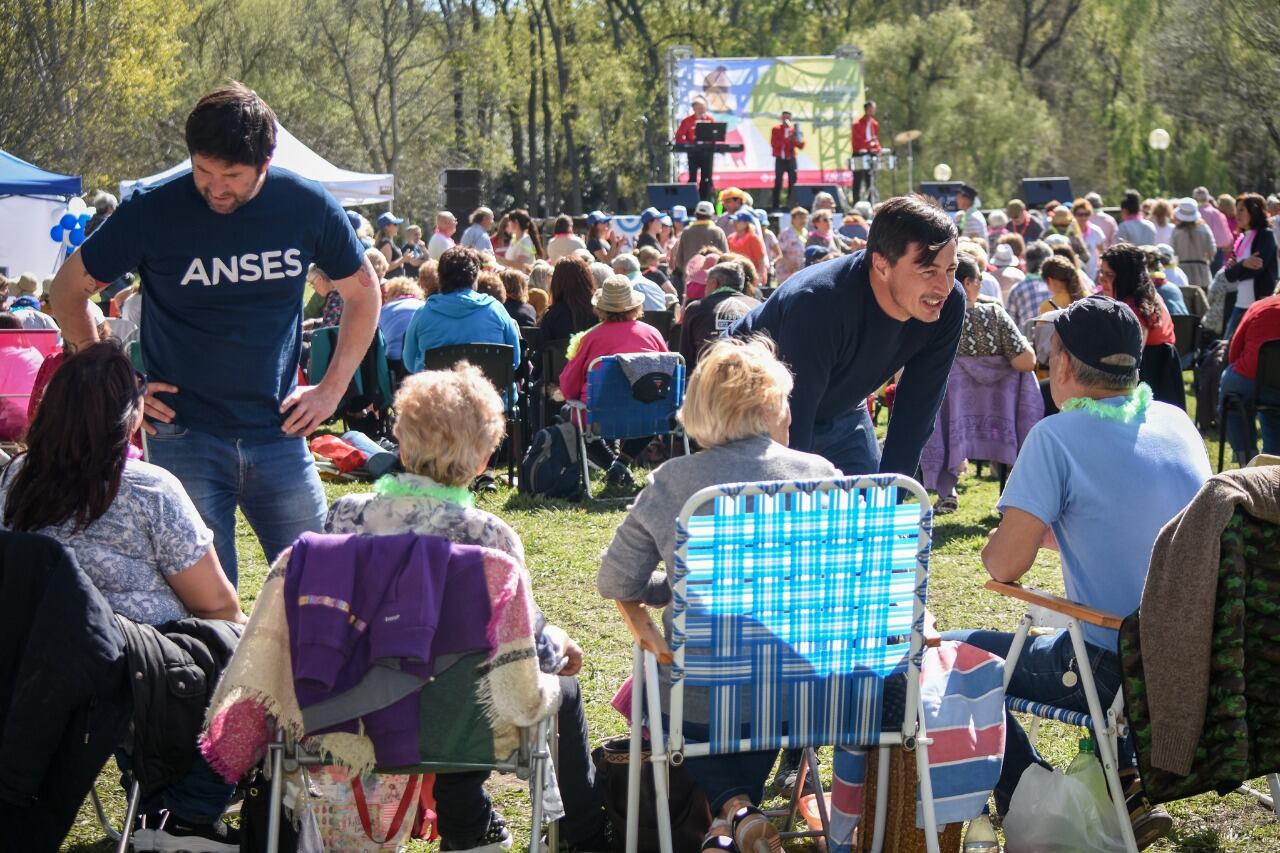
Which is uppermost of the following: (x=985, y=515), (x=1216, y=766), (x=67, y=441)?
(x=67, y=441)

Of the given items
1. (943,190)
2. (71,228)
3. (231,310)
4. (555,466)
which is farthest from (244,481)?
(943,190)

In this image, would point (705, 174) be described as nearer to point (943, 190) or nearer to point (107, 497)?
point (943, 190)

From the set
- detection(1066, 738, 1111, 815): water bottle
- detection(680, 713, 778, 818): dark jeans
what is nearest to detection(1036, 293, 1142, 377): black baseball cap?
detection(1066, 738, 1111, 815): water bottle

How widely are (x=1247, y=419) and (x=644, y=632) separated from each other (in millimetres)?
6508

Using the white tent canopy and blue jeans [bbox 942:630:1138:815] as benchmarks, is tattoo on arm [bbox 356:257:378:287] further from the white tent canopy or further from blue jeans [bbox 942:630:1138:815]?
the white tent canopy

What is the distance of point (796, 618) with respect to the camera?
124 inches

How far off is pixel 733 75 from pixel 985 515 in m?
24.3

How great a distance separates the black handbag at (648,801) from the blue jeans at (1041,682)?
0.77m

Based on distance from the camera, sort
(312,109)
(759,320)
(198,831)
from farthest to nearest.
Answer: (312,109)
(759,320)
(198,831)

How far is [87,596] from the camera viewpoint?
293cm

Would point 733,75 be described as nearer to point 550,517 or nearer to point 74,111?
point 74,111

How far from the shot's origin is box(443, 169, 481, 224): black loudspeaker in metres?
22.9

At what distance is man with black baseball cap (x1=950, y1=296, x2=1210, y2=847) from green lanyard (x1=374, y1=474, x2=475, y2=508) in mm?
1366

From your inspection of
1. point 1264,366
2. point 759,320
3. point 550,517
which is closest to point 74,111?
point 550,517
